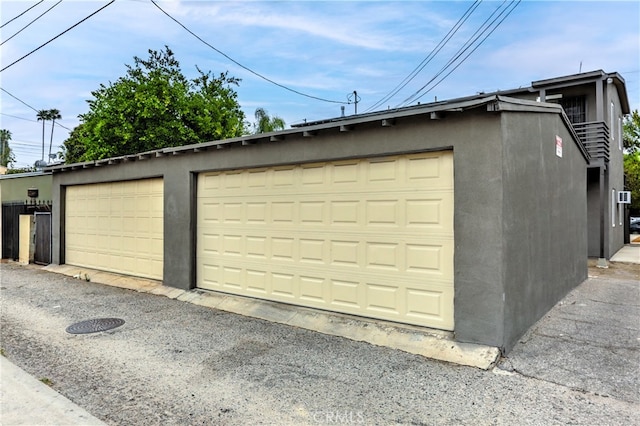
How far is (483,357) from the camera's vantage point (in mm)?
3916

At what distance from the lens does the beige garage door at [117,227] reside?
26.5ft

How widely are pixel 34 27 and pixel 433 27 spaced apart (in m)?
12.0

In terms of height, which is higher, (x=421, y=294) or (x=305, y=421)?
(x=421, y=294)

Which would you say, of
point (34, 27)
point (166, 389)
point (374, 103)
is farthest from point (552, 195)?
point (374, 103)

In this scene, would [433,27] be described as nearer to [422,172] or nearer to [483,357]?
[422,172]

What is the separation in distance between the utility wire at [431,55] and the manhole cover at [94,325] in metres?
12.5

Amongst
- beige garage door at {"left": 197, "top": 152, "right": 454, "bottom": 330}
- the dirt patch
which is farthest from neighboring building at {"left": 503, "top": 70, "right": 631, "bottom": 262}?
beige garage door at {"left": 197, "top": 152, "right": 454, "bottom": 330}

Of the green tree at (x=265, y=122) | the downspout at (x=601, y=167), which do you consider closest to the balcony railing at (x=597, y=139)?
the downspout at (x=601, y=167)

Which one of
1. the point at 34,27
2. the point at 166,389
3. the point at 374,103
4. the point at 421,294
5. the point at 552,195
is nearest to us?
the point at 166,389

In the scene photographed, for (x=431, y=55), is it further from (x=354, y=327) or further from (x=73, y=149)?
(x=73, y=149)

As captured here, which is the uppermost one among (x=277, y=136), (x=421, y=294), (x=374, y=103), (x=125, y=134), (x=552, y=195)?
(x=374, y=103)

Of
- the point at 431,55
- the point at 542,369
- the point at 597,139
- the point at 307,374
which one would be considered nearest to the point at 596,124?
the point at 597,139

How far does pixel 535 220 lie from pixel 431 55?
1236 centimetres

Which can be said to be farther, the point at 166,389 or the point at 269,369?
the point at 269,369
